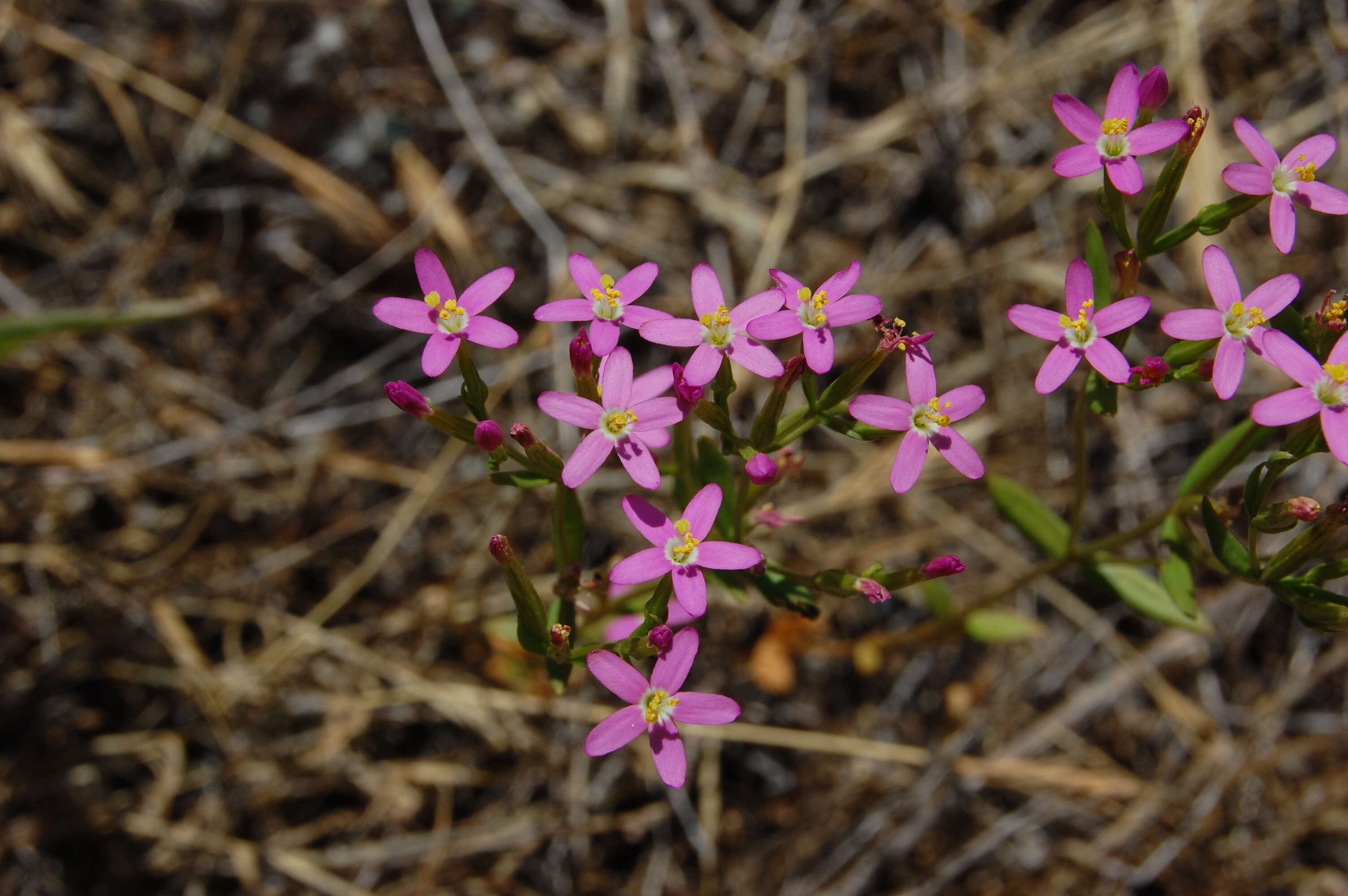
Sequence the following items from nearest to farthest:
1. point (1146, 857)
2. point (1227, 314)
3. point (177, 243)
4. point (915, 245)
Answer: point (1227, 314), point (1146, 857), point (177, 243), point (915, 245)

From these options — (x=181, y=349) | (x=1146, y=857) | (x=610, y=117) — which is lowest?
(x=1146, y=857)

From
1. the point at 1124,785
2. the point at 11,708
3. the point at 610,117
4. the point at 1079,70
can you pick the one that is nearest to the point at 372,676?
the point at 11,708

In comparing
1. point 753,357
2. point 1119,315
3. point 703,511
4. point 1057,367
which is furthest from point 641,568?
point 1119,315

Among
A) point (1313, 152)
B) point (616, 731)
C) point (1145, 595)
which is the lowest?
point (1145, 595)

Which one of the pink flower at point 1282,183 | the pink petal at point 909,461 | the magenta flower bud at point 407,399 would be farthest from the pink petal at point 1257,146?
the magenta flower bud at point 407,399

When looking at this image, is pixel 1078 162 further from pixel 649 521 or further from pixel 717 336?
pixel 649 521

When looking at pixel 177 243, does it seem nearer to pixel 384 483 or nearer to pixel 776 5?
pixel 384 483
